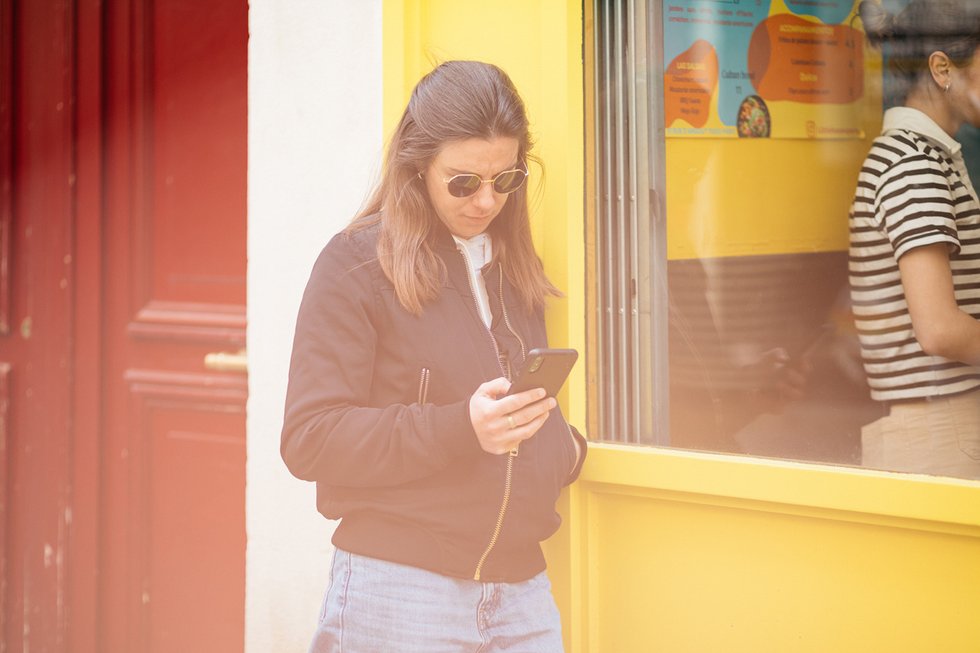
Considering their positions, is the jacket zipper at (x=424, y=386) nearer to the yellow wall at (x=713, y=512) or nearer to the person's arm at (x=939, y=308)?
the yellow wall at (x=713, y=512)

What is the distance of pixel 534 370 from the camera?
1794 millimetres

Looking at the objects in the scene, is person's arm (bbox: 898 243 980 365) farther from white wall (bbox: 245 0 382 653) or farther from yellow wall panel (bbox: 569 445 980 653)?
white wall (bbox: 245 0 382 653)

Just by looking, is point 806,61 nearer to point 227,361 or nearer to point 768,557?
point 768,557

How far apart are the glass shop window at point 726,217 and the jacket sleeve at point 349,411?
2.66 ft

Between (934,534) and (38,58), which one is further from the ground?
(38,58)

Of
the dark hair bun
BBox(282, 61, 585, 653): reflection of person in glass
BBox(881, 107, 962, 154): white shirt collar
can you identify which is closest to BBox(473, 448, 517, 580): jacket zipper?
BBox(282, 61, 585, 653): reflection of person in glass

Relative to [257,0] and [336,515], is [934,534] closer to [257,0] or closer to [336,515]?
[336,515]

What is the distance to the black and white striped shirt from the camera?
2354 millimetres

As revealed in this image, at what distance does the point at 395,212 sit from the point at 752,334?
1.13 metres

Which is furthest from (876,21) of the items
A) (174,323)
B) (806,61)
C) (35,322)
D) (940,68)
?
(35,322)

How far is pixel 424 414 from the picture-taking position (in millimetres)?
1876

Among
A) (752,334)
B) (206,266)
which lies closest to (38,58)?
(206,266)

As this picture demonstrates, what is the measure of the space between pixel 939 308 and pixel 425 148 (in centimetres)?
123

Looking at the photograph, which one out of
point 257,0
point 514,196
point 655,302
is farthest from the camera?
point 257,0
